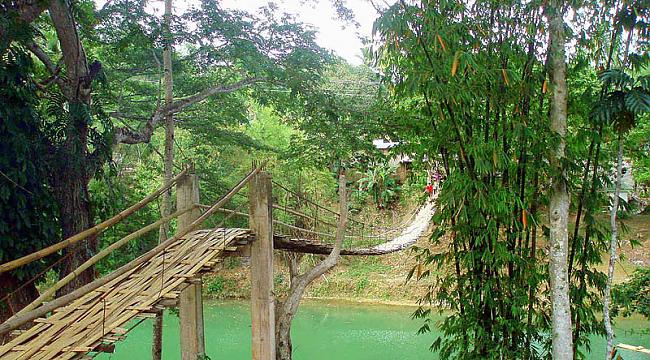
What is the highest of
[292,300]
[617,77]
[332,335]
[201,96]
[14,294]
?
[201,96]

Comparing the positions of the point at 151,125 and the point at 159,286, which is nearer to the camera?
the point at 159,286

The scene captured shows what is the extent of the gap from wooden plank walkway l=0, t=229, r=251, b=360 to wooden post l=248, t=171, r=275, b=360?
0.08m

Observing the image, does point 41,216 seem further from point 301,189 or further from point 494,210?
point 301,189

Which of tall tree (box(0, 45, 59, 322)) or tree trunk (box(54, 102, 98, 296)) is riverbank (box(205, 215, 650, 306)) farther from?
tall tree (box(0, 45, 59, 322))

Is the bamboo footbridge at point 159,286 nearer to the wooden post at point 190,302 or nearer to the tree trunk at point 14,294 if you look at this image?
the wooden post at point 190,302

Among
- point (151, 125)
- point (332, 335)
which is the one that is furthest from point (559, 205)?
point (332, 335)

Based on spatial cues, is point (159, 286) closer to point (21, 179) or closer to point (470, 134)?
point (21, 179)

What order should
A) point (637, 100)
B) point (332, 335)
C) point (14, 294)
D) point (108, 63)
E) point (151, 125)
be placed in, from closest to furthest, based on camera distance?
1. point (637, 100)
2. point (14, 294)
3. point (151, 125)
4. point (108, 63)
5. point (332, 335)

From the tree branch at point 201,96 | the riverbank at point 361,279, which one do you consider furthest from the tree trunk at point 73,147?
the riverbank at point 361,279

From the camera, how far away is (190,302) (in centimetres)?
323

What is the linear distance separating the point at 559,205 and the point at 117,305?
183cm

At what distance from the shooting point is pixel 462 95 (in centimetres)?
233

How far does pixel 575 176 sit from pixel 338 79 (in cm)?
783

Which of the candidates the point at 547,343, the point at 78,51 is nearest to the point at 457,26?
the point at 547,343
